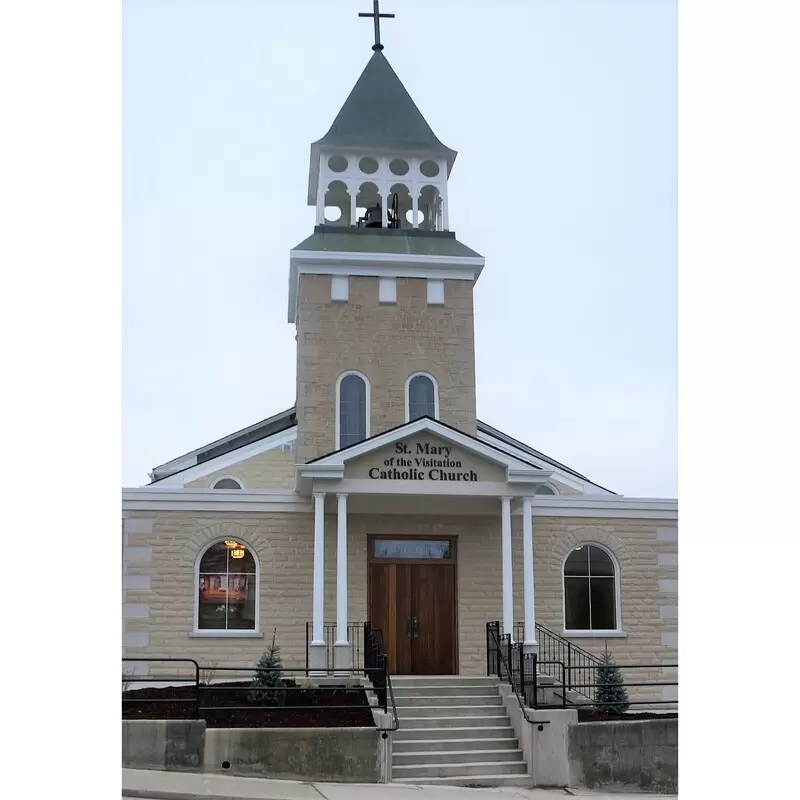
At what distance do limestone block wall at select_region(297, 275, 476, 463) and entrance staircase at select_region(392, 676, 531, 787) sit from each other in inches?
185

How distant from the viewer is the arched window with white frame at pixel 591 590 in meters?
18.0

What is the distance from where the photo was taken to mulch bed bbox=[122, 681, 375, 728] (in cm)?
1323

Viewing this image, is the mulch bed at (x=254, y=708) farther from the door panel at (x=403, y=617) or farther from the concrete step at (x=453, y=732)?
the door panel at (x=403, y=617)

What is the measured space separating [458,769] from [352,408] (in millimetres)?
7014

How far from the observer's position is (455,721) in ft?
47.9

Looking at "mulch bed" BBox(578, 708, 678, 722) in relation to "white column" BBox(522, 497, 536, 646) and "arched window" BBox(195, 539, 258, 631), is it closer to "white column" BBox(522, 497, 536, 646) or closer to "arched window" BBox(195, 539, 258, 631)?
"white column" BBox(522, 497, 536, 646)

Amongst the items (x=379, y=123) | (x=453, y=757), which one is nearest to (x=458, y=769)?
(x=453, y=757)

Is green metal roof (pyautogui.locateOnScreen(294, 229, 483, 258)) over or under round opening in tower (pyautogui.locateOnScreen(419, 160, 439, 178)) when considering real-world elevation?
under

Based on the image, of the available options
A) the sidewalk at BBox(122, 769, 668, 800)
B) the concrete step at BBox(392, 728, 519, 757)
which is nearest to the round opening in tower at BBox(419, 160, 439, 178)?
the concrete step at BBox(392, 728, 519, 757)

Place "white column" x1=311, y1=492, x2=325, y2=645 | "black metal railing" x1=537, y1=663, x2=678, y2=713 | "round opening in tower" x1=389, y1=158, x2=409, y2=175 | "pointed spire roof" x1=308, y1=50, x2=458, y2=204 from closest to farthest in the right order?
"black metal railing" x1=537, y1=663, x2=678, y2=713
"white column" x1=311, y1=492, x2=325, y2=645
"pointed spire roof" x1=308, y1=50, x2=458, y2=204
"round opening in tower" x1=389, y1=158, x2=409, y2=175

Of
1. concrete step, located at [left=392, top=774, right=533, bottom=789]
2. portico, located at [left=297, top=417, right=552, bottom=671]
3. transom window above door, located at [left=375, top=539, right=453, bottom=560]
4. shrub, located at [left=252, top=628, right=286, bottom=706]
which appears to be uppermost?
portico, located at [left=297, top=417, right=552, bottom=671]
